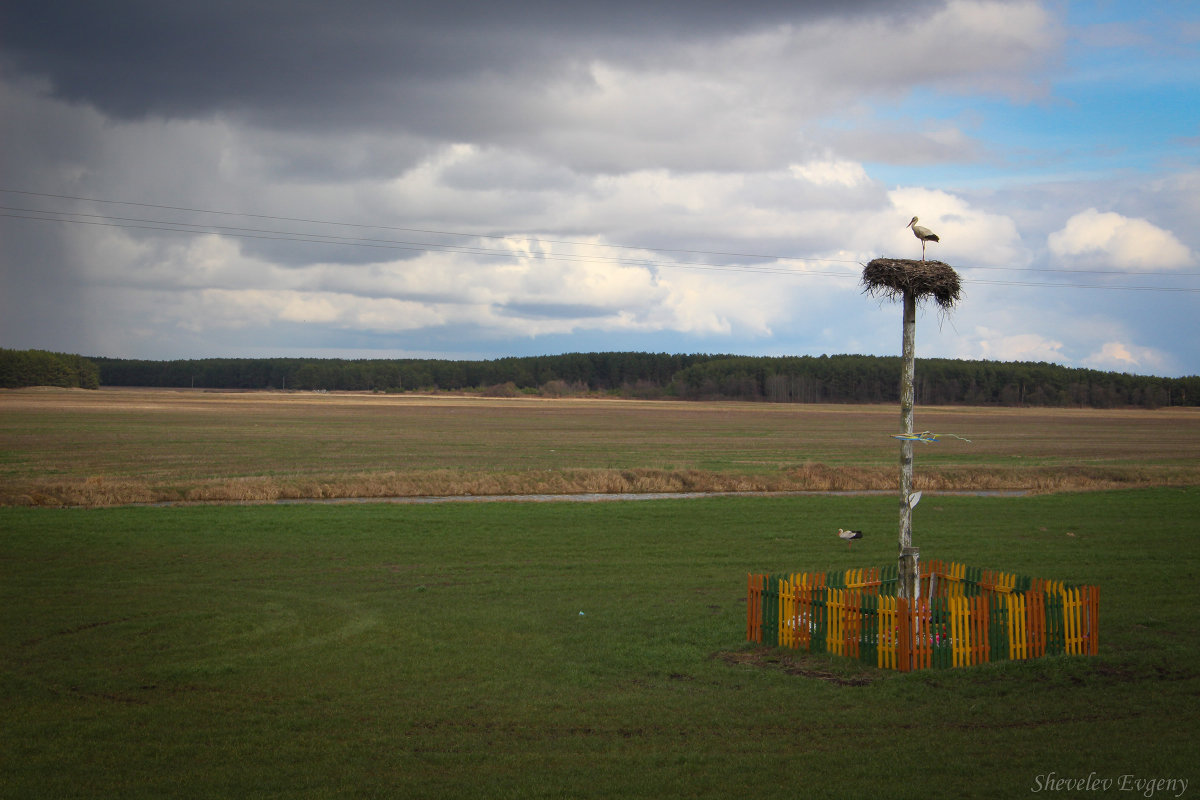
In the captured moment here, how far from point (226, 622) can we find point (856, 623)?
1046 centimetres

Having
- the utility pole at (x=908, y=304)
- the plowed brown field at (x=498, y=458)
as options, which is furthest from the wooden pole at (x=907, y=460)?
the plowed brown field at (x=498, y=458)

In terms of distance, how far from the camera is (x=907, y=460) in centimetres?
1375

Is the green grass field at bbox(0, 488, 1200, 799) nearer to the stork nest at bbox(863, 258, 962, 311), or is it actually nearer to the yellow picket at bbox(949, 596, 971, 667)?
the yellow picket at bbox(949, 596, 971, 667)

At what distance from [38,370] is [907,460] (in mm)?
207730

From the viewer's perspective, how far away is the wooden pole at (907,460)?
1321 cm

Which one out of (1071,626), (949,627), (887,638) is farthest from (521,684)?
(1071,626)

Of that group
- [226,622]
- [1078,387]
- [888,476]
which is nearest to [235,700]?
[226,622]

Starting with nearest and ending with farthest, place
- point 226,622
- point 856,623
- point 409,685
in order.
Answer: point 409,685
point 856,623
point 226,622

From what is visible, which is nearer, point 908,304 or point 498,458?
point 908,304

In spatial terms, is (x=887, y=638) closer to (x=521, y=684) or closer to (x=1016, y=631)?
(x=1016, y=631)

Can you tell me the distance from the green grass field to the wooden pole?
1.81 meters

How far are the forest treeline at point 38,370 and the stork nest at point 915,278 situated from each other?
19232 cm

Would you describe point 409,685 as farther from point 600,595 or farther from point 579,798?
point 600,595

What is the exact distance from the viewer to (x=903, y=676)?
39.5ft
